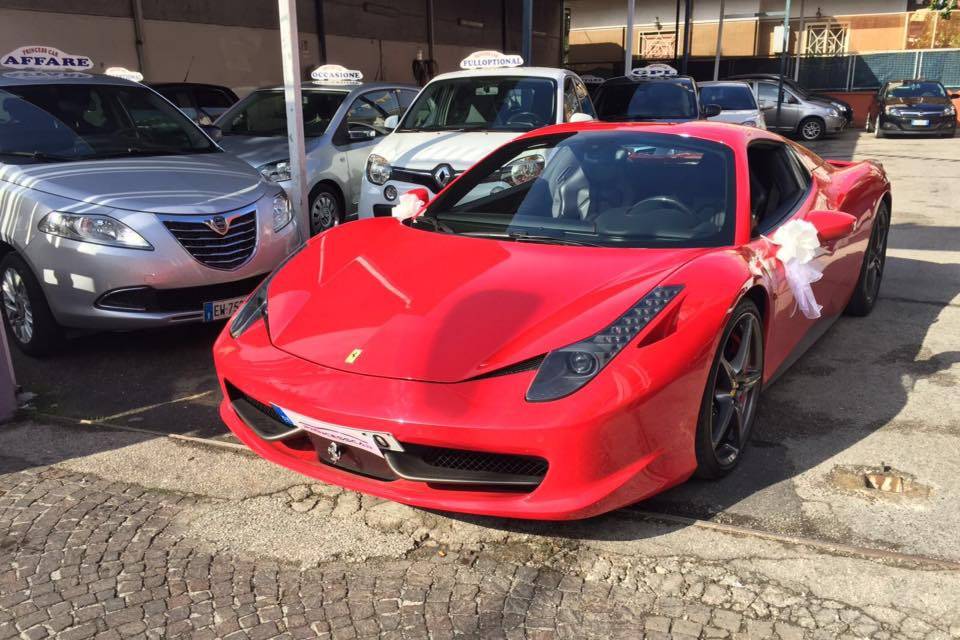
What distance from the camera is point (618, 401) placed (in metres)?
2.67

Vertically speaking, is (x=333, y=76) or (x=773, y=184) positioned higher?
(x=333, y=76)

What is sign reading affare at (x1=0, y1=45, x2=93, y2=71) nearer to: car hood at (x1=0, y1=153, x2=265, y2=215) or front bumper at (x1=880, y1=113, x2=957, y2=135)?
car hood at (x1=0, y1=153, x2=265, y2=215)

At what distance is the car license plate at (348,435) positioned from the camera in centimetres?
271

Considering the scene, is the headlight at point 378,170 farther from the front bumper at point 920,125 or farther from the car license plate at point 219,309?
the front bumper at point 920,125

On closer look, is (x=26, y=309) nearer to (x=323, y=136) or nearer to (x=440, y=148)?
(x=440, y=148)

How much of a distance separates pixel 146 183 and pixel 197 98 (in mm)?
7209

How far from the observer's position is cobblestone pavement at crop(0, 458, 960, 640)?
98.3 inches

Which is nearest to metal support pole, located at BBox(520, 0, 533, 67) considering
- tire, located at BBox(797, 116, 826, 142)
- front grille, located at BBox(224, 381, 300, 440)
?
front grille, located at BBox(224, 381, 300, 440)

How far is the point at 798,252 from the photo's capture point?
3.70 meters

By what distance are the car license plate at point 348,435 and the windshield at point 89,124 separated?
3.48m

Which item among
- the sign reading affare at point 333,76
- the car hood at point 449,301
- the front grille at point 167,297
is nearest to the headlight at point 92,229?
the front grille at point 167,297

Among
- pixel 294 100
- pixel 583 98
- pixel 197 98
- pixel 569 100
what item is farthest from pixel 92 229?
A: pixel 197 98

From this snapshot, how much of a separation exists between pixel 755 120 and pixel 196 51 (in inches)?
390

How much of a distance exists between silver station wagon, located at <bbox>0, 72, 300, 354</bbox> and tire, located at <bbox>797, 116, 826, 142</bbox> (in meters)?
18.3
